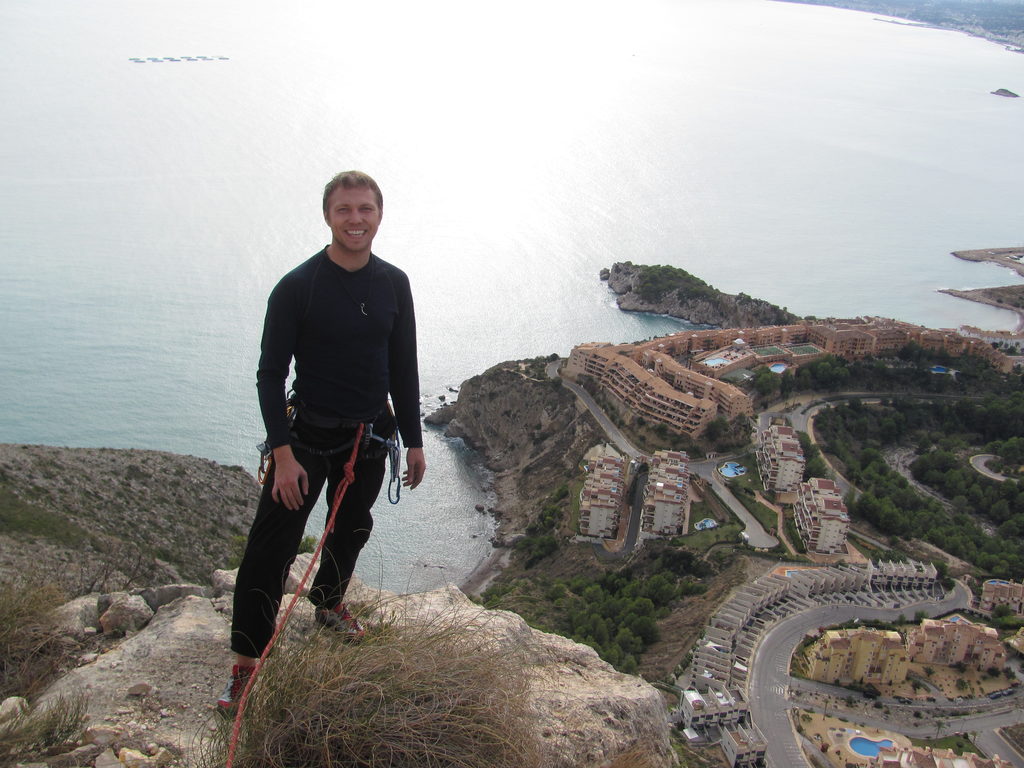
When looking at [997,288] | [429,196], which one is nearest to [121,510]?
[429,196]

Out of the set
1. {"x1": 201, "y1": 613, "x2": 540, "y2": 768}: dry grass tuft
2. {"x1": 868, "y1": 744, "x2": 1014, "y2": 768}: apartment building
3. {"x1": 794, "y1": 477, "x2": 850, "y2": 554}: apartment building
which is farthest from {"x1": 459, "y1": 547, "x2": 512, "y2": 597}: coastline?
{"x1": 201, "y1": 613, "x2": 540, "y2": 768}: dry grass tuft

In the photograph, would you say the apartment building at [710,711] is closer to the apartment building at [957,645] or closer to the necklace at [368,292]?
the apartment building at [957,645]

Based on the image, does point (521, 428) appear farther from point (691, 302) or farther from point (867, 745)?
point (691, 302)

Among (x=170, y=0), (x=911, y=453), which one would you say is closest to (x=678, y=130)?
(x=911, y=453)

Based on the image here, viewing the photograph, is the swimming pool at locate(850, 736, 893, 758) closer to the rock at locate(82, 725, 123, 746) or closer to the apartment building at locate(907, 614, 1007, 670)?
the apartment building at locate(907, 614, 1007, 670)

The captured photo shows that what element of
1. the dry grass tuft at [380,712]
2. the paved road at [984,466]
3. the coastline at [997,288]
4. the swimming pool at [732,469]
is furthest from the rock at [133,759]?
the coastline at [997,288]

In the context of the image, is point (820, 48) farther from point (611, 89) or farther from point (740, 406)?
point (740, 406)
